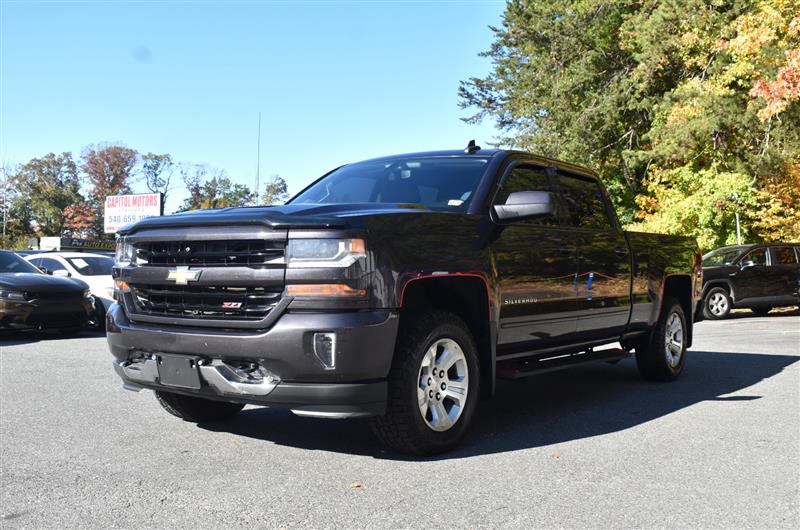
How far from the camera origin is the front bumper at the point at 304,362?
14.1 feet

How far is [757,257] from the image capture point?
18594 millimetres

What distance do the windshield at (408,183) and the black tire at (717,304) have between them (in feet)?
45.3

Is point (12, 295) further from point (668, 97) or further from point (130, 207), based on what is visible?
point (130, 207)

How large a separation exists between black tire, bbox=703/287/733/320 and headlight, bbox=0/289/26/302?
551 inches

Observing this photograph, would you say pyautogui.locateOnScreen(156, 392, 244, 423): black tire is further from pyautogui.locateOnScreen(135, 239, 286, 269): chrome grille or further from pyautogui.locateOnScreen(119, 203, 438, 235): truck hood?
pyautogui.locateOnScreen(119, 203, 438, 235): truck hood

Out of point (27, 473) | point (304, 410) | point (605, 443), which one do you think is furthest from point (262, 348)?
point (605, 443)

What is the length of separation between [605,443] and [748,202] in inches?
847

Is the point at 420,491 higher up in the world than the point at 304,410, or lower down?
lower down

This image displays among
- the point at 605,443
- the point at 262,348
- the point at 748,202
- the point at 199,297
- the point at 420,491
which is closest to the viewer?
the point at 420,491

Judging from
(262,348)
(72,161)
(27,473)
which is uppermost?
(72,161)

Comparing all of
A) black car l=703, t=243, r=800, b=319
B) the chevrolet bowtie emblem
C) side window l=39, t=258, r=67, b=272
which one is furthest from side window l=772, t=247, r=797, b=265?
the chevrolet bowtie emblem

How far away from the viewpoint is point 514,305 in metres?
5.48

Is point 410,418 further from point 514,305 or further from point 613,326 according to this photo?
point 613,326

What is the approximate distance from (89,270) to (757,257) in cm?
1457
